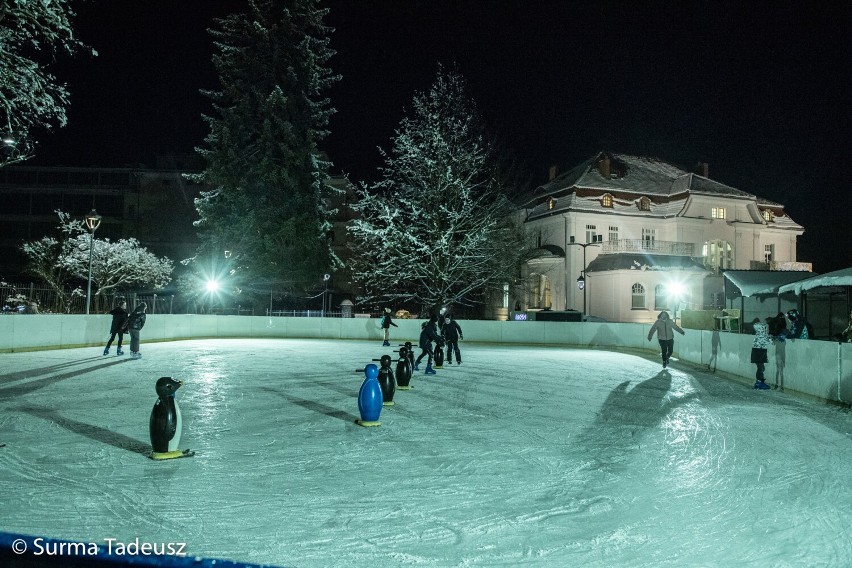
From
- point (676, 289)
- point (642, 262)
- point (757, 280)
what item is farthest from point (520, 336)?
point (642, 262)

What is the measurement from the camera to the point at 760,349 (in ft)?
49.8

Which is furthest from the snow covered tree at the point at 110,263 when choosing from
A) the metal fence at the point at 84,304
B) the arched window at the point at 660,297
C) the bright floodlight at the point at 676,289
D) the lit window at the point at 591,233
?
the bright floodlight at the point at 676,289

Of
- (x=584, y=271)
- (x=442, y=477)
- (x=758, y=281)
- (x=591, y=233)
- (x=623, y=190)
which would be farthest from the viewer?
(x=623, y=190)

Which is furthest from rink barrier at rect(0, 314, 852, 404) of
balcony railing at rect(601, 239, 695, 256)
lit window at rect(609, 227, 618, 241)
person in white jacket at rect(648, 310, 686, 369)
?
lit window at rect(609, 227, 618, 241)

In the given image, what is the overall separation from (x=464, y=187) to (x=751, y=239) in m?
26.3

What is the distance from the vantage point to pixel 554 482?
647 centimetres

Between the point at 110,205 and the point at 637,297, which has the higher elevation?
the point at 110,205

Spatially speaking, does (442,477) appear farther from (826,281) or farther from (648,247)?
(648,247)

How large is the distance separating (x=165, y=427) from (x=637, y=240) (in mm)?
42875

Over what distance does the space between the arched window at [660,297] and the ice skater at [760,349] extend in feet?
94.0

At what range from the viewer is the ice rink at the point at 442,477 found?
4.67 metres

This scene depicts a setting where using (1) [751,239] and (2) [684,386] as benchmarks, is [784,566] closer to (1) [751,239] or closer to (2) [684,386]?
(2) [684,386]

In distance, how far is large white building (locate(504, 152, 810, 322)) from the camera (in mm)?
43094

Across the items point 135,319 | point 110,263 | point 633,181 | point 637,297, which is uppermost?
point 633,181
